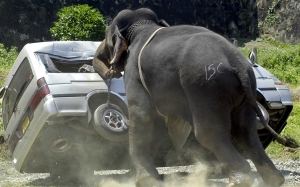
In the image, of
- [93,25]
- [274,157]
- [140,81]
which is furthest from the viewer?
[93,25]

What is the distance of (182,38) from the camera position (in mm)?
6680

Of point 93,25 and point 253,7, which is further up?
point 93,25

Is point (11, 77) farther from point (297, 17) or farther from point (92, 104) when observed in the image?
point (297, 17)

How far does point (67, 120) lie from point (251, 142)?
2.35 metres

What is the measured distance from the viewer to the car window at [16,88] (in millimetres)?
8836

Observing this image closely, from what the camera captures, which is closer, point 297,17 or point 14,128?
point 14,128

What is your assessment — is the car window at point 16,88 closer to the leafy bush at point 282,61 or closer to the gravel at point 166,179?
the gravel at point 166,179

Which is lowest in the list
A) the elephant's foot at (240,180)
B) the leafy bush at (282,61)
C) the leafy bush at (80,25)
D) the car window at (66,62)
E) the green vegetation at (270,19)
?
the green vegetation at (270,19)

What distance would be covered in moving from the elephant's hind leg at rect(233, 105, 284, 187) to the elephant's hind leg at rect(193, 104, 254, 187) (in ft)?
0.76

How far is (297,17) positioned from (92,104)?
2313 cm

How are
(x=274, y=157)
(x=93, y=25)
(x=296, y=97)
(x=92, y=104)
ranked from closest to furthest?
1. (x=92, y=104)
2. (x=274, y=157)
3. (x=296, y=97)
4. (x=93, y=25)

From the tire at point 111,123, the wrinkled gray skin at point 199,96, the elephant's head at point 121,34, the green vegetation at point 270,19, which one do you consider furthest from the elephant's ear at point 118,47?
the green vegetation at point 270,19

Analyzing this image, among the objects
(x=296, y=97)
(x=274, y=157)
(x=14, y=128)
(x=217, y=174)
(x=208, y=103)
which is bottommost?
(x=296, y=97)

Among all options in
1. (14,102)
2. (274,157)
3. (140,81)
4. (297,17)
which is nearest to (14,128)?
(14,102)
